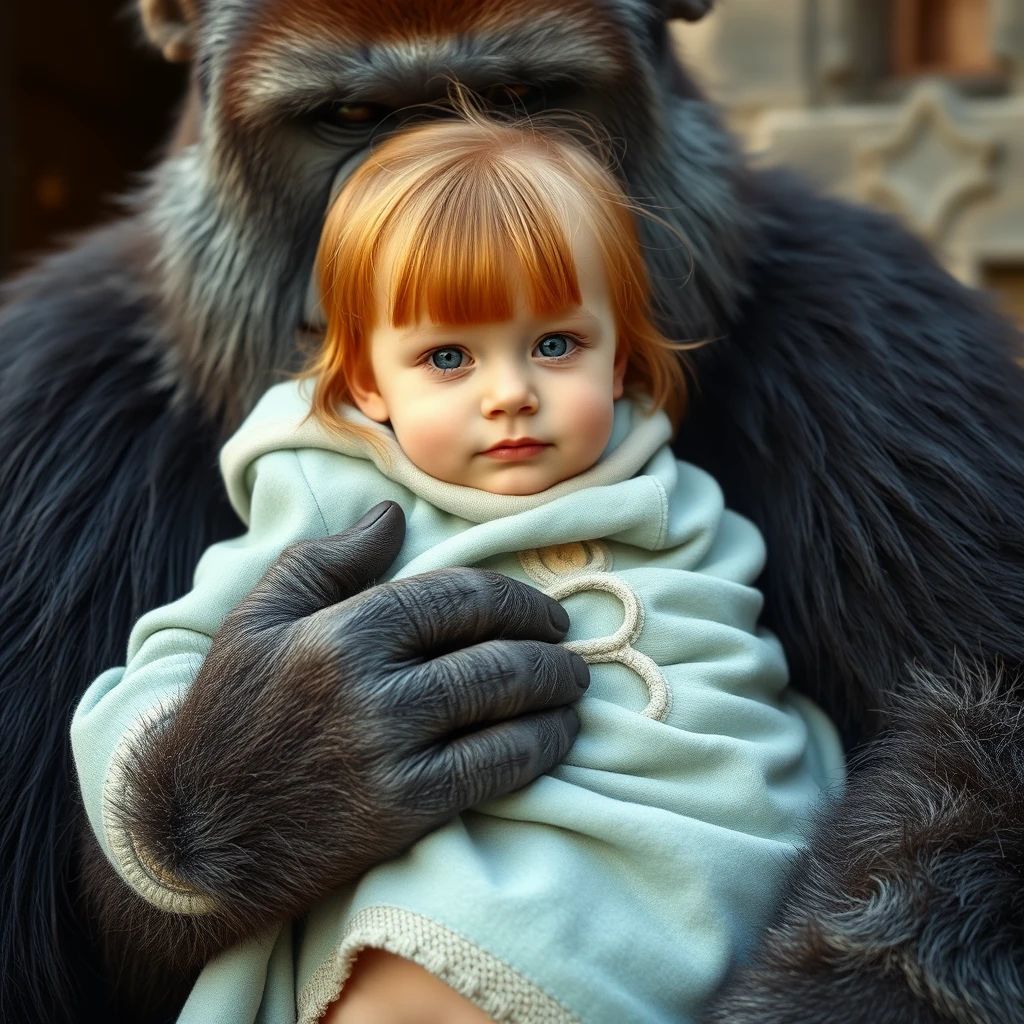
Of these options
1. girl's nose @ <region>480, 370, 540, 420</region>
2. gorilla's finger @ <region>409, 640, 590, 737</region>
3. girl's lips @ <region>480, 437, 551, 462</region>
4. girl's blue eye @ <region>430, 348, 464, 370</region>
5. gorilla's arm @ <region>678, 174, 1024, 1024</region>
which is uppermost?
girl's blue eye @ <region>430, 348, 464, 370</region>

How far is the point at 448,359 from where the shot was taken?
1.12 m

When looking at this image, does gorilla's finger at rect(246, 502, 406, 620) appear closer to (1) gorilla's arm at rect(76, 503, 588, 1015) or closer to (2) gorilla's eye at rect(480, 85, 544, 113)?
(1) gorilla's arm at rect(76, 503, 588, 1015)

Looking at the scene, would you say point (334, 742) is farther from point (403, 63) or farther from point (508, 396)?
point (403, 63)

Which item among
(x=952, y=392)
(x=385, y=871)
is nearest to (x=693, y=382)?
(x=952, y=392)

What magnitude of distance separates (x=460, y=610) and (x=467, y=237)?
295 millimetres

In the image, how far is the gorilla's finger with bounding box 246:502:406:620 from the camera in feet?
3.52

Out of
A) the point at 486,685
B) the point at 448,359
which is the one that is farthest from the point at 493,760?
the point at 448,359

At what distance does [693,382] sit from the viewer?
1414 mm

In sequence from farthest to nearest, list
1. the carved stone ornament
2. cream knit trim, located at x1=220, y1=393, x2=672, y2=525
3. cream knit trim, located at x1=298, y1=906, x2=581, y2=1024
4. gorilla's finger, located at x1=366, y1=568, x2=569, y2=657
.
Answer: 1. the carved stone ornament
2. cream knit trim, located at x1=220, y1=393, x2=672, y2=525
3. gorilla's finger, located at x1=366, y1=568, x2=569, y2=657
4. cream knit trim, located at x1=298, y1=906, x2=581, y2=1024

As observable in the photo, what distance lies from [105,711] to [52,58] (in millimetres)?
3228

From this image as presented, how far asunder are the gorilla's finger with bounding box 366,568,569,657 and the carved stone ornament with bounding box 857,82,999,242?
2.22m

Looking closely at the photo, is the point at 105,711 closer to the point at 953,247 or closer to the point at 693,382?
the point at 693,382

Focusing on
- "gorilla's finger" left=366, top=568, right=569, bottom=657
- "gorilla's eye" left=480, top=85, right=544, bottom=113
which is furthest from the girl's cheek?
"gorilla's eye" left=480, top=85, right=544, bottom=113

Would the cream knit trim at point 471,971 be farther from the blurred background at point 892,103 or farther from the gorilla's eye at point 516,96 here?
the blurred background at point 892,103
